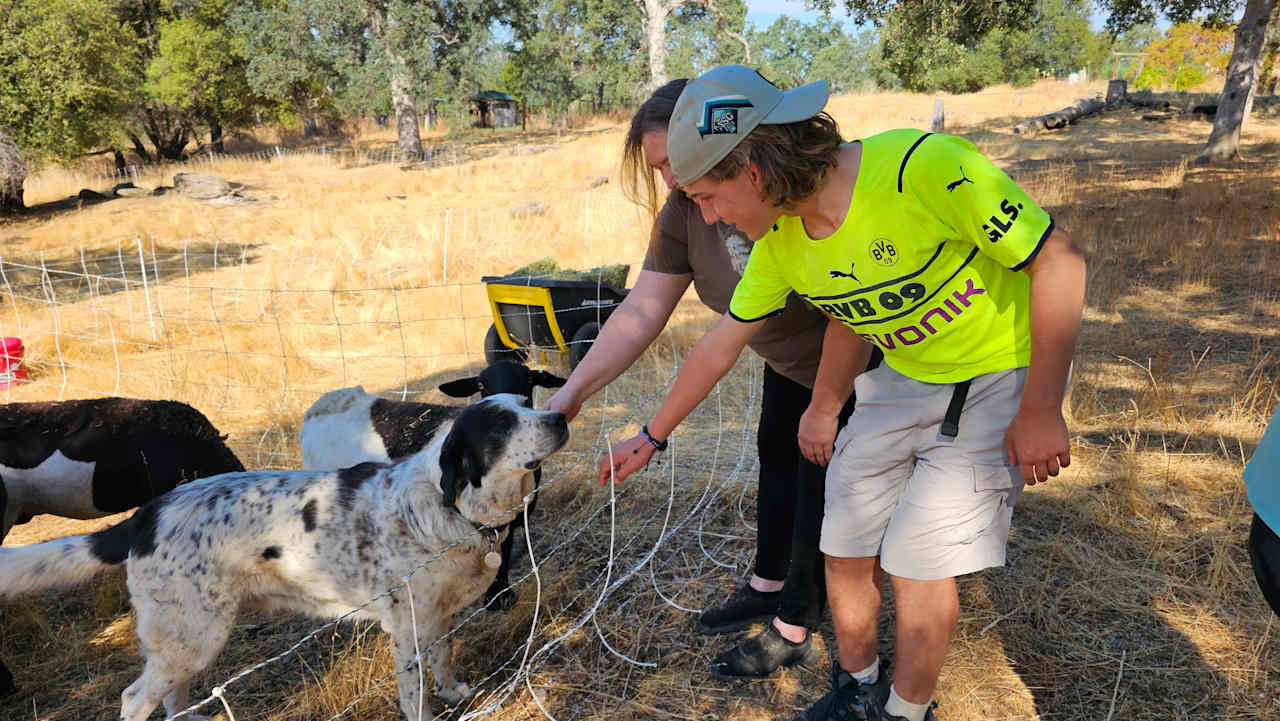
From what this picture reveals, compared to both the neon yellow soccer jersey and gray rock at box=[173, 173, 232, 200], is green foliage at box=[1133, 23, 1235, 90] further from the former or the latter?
the neon yellow soccer jersey

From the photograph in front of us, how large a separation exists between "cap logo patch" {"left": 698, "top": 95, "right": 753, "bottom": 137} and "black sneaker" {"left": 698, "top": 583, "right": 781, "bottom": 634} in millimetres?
2029

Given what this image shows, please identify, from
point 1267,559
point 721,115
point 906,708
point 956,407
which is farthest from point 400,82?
point 1267,559

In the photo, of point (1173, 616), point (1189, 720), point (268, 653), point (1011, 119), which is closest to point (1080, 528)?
point (1173, 616)

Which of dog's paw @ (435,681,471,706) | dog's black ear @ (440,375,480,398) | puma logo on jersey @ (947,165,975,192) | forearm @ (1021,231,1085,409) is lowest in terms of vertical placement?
dog's paw @ (435,681,471,706)

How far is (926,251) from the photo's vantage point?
5.43ft

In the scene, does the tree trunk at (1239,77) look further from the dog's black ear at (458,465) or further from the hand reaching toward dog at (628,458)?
the dog's black ear at (458,465)

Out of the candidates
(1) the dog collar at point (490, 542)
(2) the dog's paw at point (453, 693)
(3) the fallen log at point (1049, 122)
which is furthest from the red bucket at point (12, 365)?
(3) the fallen log at point (1049, 122)

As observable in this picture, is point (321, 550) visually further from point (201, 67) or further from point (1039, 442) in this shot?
point (201, 67)

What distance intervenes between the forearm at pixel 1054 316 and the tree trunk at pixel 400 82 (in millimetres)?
25490

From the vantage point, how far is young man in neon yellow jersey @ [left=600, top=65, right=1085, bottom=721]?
5.22 feet

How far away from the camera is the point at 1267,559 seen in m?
1.27

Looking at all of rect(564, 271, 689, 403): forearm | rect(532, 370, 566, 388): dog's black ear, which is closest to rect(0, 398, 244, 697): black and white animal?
rect(532, 370, 566, 388): dog's black ear

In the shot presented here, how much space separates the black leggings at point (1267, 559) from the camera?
4.07 ft

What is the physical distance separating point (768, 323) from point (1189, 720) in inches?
72.8
